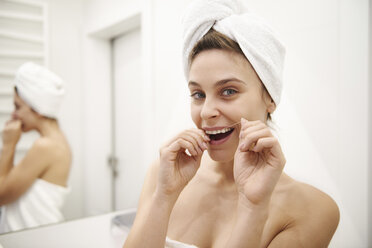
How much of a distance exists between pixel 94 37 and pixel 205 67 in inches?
36.8

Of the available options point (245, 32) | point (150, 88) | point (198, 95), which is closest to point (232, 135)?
point (198, 95)

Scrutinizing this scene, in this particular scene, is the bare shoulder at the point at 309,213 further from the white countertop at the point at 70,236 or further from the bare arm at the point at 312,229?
the white countertop at the point at 70,236

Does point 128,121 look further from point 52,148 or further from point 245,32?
point 245,32

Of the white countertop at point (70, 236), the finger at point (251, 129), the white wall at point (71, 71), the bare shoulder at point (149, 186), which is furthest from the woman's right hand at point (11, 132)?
the finger at point (251, 129)

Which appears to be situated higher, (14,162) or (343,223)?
(14,162)

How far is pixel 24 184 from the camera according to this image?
1028 millimetres

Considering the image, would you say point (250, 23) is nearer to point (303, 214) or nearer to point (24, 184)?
point (303, 214)

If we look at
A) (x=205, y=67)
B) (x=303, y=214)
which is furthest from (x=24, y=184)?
(x=303, y=214)

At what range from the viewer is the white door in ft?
4.54

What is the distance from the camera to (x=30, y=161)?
1.04 m

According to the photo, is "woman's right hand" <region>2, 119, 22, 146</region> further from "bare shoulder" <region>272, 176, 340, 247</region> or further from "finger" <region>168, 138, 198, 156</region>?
"bare shoulder" <region>272, 176, 340, 247</region>

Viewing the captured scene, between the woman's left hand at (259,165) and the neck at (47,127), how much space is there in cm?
90

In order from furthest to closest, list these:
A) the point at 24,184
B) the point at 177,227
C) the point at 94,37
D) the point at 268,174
Result: the point at 94,37 < the point at 24,184 < the point at 177,227 < the point at 268,174

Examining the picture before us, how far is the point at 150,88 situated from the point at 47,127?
0.49 metres
